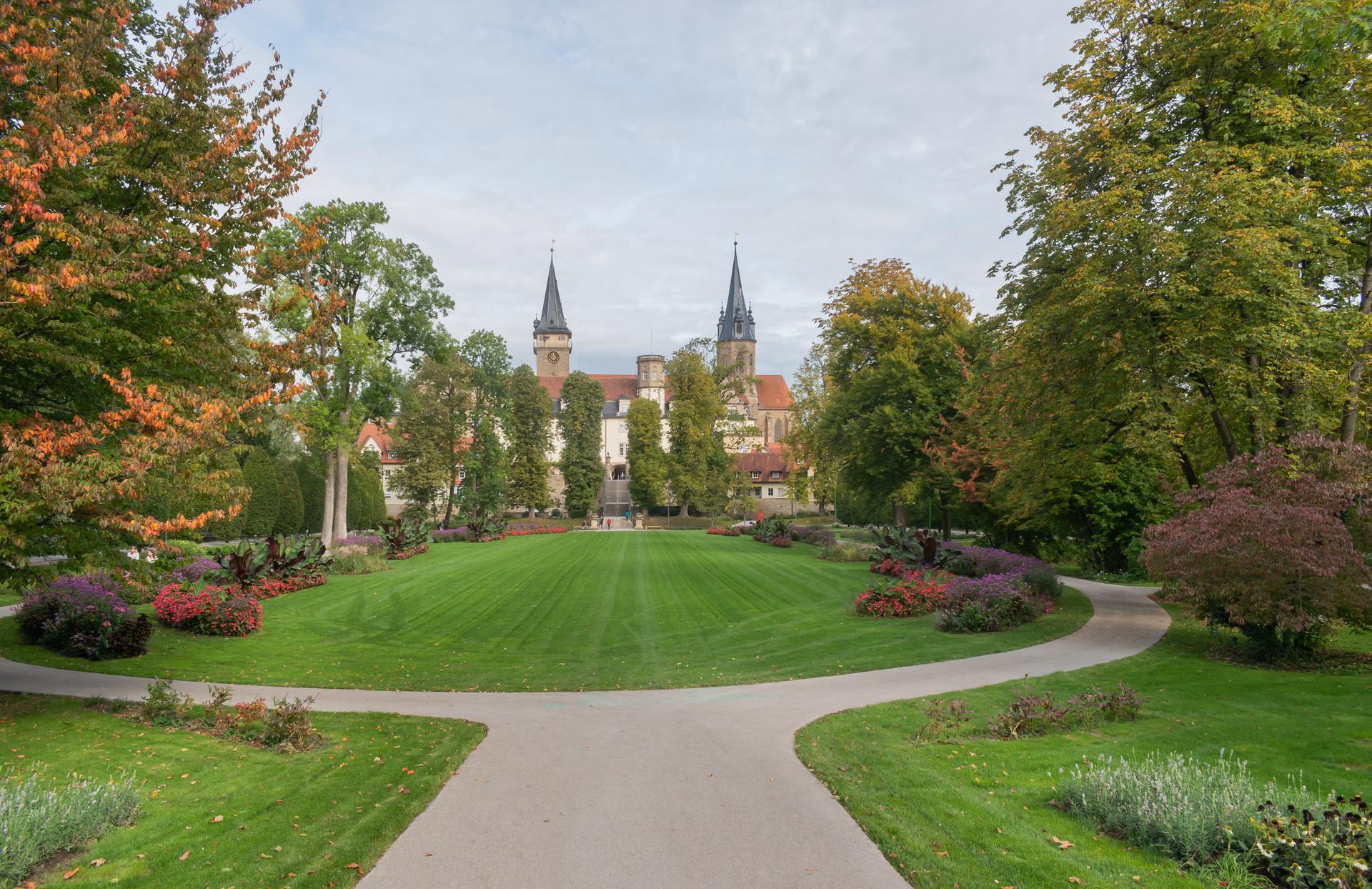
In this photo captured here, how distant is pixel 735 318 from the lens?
92.6 metres

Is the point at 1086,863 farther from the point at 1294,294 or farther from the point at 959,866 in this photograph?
the point at 1294,294

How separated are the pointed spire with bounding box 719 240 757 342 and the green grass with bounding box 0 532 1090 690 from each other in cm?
7062

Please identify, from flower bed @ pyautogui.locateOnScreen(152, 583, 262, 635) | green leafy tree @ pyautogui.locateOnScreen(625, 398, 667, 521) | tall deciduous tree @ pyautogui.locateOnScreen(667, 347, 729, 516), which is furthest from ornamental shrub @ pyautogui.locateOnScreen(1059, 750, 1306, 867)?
green leafy tree @ pyautogui.locateOnScreen(625, 398, 667, 521)

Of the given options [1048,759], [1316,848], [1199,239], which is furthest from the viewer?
[1199,239]

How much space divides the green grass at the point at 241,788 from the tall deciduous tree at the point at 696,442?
1888 inches

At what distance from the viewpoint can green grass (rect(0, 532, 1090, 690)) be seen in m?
11.0

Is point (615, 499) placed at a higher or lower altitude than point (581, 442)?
lower

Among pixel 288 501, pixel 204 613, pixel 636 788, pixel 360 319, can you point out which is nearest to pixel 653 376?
pixel 288 501

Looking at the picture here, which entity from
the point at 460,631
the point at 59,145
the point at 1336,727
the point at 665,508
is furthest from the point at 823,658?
the point at 665,508

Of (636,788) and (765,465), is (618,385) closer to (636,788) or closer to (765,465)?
(765,465)

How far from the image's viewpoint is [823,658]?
11805mm

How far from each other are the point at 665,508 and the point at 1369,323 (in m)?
54.5

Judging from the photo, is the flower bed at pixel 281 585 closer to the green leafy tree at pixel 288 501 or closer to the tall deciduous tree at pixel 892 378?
the tall deciduous tree at pixel 892 378

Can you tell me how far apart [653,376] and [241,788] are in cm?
9031
